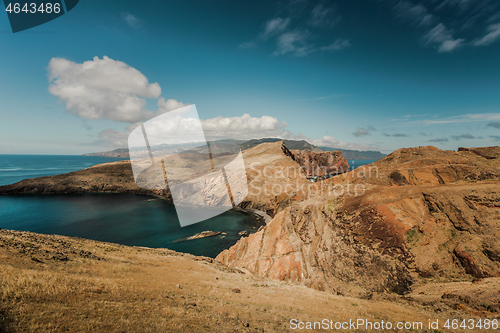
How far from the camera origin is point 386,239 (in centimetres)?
2127

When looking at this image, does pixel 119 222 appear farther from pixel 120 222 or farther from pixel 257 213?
pixel 257 213

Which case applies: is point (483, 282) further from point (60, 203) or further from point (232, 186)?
point (60, 203)

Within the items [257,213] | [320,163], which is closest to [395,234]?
[257,213]

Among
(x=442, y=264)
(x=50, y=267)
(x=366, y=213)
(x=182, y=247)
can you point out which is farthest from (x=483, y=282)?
(x=182, y=247)

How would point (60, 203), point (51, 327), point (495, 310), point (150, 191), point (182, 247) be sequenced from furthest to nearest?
point (150, 191)
point (60, 203)
point (182, 247)
point (495, 310)
point (51, 327)

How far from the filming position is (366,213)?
79.9ft

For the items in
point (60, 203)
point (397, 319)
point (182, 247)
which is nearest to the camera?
point (397, 319)

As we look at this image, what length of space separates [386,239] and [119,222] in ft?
227

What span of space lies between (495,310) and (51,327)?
Answer: 2029 centimetres

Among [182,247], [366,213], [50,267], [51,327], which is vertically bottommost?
[182,247]

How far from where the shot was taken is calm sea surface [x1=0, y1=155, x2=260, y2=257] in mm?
46938

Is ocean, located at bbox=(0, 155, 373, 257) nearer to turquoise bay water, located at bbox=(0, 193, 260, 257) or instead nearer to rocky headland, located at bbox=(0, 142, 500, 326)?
turquoise bay water, located at bbox=(0, 193, 260, 257)

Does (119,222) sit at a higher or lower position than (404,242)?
lower

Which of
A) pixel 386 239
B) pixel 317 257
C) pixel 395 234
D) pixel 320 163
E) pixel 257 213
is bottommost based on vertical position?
pixel 257 213
